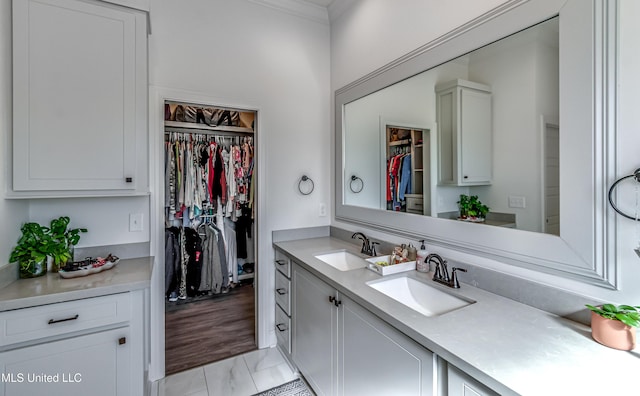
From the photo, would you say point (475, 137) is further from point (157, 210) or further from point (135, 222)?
point (135, 222)

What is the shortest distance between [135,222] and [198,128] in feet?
5.53

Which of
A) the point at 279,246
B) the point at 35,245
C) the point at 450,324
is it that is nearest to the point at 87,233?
the point at 35,245

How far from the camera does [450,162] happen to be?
5.23 feet

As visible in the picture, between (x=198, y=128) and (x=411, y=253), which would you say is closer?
(x=411, y=253)

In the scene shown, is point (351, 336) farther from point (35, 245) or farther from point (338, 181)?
point (35, 245)

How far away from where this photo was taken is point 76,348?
135 cm

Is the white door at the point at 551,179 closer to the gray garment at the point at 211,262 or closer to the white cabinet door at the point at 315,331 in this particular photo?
the white cabinet door at the point at 315,331

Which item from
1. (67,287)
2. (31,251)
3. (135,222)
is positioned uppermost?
(135,222)

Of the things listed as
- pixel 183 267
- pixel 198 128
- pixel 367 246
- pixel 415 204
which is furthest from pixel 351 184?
pixel 183 267

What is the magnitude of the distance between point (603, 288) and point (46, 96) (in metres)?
2.59

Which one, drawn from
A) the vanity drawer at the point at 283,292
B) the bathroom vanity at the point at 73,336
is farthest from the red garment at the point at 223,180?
the bathroom vanity at the point at 73,336

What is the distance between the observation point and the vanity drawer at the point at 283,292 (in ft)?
7.04

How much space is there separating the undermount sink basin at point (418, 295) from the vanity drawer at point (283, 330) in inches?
37.1

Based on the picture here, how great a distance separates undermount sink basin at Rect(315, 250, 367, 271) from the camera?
2123 millimetres
